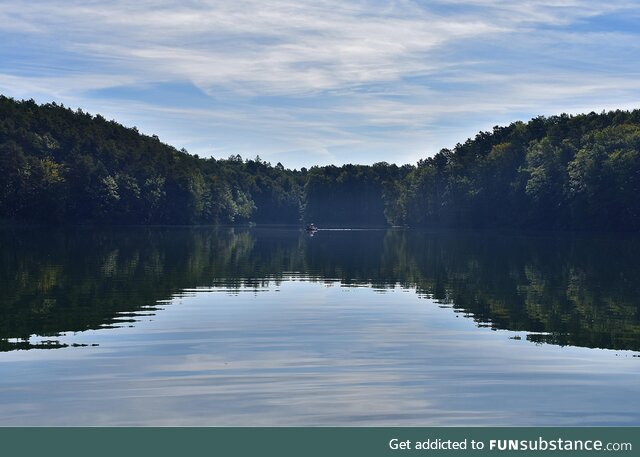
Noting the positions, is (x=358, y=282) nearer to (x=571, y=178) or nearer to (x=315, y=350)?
(x=315, y=350)

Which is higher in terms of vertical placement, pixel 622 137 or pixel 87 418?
pixel 622 137

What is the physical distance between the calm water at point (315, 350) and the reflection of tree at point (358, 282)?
0.54ft

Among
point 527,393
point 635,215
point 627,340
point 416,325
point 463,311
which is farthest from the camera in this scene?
point 635,215

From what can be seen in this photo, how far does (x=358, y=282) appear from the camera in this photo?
4662cm

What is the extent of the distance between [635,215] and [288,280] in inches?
4595

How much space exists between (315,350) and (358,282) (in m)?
22.7

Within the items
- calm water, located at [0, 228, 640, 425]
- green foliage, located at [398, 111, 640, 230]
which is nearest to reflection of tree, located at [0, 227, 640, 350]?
calm water, located at [0, 228, 640, 425]

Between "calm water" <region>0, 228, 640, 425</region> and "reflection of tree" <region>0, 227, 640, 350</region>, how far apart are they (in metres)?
0.16

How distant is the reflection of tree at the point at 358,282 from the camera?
1153 inches

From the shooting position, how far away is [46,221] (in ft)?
535

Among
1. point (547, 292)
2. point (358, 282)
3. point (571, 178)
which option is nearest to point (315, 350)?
point (547, 292)
